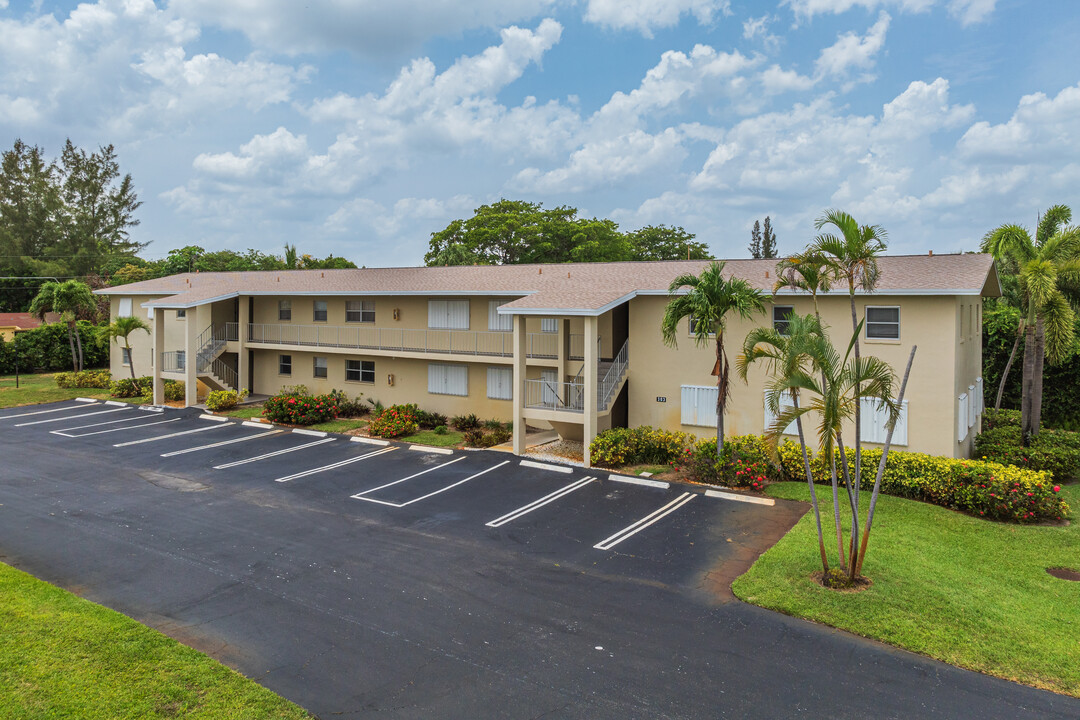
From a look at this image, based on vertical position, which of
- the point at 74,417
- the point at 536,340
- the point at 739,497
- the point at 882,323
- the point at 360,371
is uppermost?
the point at 882,323

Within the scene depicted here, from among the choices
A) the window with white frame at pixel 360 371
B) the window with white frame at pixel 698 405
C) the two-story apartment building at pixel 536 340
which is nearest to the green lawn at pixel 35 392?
the two-story apartment building at pixel 536 340

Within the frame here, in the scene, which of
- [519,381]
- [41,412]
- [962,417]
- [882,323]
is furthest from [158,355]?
[962,417]

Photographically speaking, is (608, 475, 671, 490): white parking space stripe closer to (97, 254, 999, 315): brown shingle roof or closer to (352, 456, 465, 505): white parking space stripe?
(97, 254, 999, 315): brown shingle roof

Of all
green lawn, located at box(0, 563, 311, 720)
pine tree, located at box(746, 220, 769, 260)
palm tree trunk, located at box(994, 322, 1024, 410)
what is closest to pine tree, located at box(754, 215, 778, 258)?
pine tree, located at box(746, 220, 769, 260)

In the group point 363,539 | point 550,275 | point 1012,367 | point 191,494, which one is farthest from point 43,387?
point 1012,367

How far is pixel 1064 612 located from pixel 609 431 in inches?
441

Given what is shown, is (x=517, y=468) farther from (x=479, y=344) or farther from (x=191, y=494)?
(x=191, y=494)

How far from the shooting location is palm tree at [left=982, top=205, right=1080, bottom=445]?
17.9 metres

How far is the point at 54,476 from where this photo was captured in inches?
689

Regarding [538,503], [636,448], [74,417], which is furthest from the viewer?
[74,417]

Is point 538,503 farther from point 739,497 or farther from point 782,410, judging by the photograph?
point 782,410

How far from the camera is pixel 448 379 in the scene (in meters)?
25.3

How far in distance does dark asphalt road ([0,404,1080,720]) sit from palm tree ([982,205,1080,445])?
10.00 metres

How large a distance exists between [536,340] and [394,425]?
5675 mm
